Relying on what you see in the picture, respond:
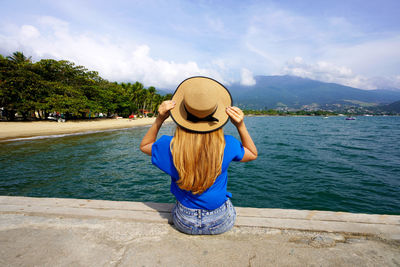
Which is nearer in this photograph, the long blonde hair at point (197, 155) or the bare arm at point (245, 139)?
the long blonde hair at point (197, 155)

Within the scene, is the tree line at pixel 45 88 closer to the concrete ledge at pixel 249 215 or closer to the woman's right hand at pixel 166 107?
the concrete ledge at pixel 249 215

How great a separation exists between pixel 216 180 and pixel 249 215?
942 mm

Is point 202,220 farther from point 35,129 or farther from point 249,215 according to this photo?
point 35,129

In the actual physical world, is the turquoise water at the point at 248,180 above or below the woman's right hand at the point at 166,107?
below

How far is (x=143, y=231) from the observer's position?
2.27 meters

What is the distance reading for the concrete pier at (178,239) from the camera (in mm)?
1812

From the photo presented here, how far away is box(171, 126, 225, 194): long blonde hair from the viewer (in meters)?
1.80

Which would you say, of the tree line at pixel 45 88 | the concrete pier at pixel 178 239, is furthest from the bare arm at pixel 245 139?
the tree line at pixel 45 88

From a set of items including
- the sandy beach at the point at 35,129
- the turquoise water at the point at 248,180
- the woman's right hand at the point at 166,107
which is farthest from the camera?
the sandy beach at the point at 35,129

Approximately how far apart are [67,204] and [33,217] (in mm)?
406

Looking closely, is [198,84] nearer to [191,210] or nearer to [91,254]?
[191,210]

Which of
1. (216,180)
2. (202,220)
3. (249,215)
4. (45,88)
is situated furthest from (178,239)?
(45,88)

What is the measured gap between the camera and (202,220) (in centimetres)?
209

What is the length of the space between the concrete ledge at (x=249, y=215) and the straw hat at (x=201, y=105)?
4.47ft
